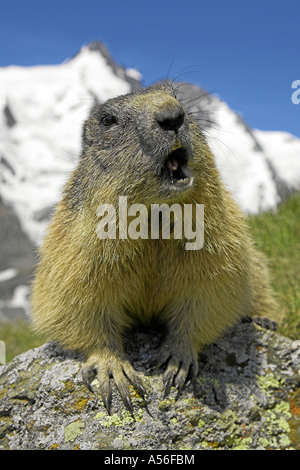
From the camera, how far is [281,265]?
29.4 feet

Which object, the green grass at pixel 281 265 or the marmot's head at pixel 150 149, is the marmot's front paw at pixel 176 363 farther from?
the green grass at pixel 281 265

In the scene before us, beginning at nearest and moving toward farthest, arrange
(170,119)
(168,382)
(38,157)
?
1. (170,119)
2. (168,382)
3. (38,157)

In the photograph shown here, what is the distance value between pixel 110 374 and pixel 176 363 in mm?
623

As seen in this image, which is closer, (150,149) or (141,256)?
(150,149)

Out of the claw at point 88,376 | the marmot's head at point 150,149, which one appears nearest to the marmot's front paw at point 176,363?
the claw at point 88,376

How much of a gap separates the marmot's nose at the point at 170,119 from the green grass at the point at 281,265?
3913mm

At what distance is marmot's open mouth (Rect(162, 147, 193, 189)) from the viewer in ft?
13.2

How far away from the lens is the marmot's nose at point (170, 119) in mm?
3986

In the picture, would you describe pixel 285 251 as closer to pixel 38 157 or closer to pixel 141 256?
pixel 141 256

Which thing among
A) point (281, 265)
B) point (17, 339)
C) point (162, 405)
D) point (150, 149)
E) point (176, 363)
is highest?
point (150, 149)

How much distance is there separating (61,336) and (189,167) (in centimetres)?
217

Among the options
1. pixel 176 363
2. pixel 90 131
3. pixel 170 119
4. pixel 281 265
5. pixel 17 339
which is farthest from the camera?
pixel 17 339

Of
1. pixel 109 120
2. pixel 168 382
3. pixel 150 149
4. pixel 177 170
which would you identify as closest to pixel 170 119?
pixel 150 149
